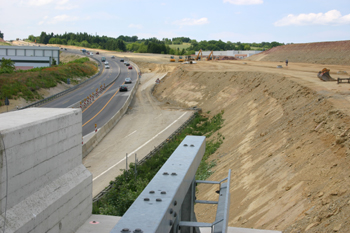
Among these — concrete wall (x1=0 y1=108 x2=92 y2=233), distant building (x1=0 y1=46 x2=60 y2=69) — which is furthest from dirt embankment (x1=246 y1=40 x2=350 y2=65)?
concrete wall (x1=0 y1=108 x2=92 y2=233)

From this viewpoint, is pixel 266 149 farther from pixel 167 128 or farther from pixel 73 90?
pixel 73 90

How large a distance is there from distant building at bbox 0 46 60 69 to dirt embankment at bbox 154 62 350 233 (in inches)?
2863

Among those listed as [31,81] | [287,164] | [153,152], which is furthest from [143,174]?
[31,81]

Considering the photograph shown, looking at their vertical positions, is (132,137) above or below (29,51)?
below

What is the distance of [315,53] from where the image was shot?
75688 mm

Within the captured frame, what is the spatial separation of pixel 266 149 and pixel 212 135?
1278 cm

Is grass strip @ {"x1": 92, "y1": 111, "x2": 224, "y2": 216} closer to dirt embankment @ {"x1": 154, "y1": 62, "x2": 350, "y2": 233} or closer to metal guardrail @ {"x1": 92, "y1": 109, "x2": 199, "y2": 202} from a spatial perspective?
metal guardrail @ {"x1": 92, "y1": 109, "x2": 199, "y2": 202}

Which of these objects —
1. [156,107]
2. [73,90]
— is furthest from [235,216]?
[73,90]

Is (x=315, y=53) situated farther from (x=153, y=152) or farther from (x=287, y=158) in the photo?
(x=287, y=158)

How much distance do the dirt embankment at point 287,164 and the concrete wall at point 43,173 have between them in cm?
528

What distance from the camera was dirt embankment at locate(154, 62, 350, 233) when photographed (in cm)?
1024

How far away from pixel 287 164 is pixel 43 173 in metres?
9.93

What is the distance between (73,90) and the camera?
6000 cm

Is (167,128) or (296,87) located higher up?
(296,87)
